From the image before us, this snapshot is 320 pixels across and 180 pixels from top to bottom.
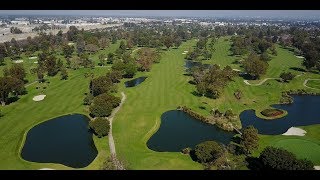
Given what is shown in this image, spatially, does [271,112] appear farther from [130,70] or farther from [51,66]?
[51,66]

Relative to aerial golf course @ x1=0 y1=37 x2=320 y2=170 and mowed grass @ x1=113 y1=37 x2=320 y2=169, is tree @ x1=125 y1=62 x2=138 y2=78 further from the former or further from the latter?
mowed grass @ x1=113 y1=37 x2=320 y2=169

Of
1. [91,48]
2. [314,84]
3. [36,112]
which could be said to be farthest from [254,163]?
[91,48]

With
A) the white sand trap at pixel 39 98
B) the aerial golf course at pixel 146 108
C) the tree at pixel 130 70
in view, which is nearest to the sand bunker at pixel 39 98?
the white sand trap at pixel 39 98

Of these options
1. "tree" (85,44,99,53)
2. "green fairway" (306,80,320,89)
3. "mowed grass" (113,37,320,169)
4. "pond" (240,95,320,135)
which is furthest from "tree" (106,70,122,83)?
"green fairway" (306,80,320,89)
